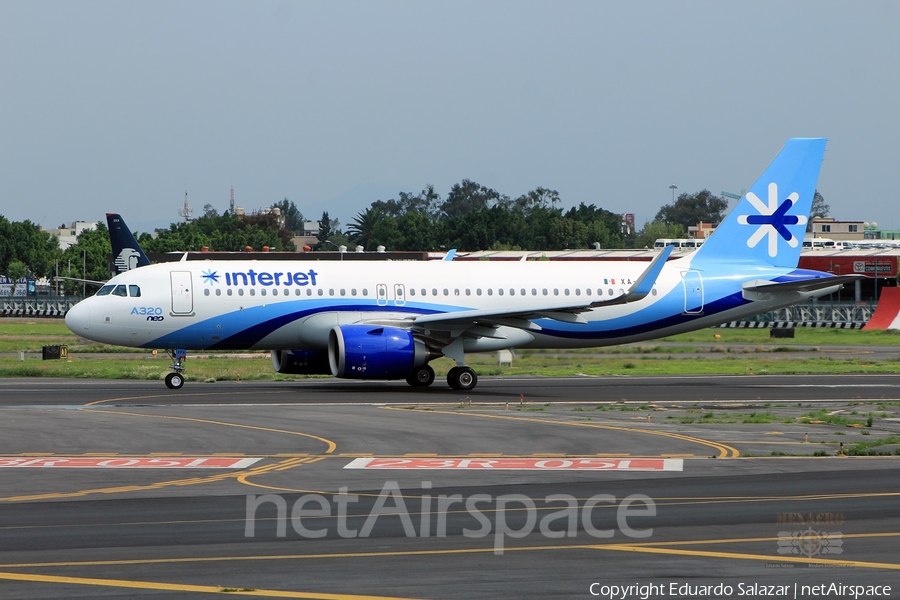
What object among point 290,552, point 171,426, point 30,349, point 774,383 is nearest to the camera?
point 290,552

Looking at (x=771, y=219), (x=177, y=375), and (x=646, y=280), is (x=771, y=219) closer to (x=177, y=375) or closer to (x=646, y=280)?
(x=646, y=280)

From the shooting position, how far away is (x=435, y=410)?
27906mm

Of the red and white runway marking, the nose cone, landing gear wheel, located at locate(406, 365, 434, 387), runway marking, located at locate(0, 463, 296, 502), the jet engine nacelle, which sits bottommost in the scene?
the red and white runway marking

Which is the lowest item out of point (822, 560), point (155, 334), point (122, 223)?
point (822, 560)

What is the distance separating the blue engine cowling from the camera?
1266 inches

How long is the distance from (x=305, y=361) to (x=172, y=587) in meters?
24.9

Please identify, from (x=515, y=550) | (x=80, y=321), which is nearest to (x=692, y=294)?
(x=80, y=321)

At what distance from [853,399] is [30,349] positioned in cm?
4038

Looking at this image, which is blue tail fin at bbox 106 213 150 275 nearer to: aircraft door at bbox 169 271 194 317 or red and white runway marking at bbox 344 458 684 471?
aircraft door at bbox 169 271 194 317

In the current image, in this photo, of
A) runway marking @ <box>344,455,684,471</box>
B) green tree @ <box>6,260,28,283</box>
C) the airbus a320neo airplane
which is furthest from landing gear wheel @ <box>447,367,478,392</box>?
green tree @ <box>6,260,28,283</box>

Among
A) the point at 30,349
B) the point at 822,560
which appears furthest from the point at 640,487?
the point at 30,349

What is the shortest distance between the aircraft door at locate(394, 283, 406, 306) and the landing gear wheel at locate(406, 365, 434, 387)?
6.93ft

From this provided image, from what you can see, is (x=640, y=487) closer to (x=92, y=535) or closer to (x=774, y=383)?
(x=92, y=535)

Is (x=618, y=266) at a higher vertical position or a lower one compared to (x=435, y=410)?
higher
